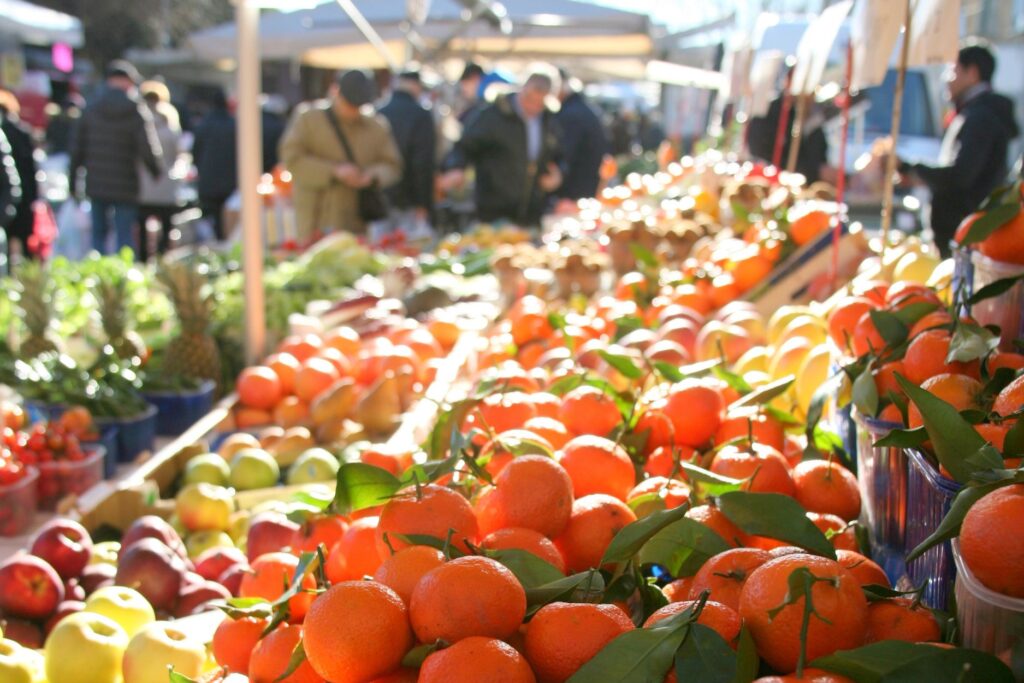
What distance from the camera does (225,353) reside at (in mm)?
4684

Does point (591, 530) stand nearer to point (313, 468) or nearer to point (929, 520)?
point (929, 520)

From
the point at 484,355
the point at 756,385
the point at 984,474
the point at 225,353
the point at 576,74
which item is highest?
the point at 576,74

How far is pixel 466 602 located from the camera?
107cm

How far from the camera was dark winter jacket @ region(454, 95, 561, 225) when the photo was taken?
813 centimetres

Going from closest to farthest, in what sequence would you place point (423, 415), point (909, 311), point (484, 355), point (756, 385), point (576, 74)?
point (909, 311)
point (756, 385)
point (423, 415)
point (484, 355)
point (576, 74)

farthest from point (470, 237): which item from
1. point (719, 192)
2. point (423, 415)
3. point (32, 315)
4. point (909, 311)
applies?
point (909, 311)

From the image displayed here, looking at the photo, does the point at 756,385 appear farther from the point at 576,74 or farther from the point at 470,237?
the point at 576,74

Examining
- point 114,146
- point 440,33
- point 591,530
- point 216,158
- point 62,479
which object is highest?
point 440,33

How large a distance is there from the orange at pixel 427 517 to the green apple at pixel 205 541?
139 centimetres

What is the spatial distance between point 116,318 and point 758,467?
3.50 metres

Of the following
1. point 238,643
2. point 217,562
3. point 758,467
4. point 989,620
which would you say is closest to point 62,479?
point 217,562

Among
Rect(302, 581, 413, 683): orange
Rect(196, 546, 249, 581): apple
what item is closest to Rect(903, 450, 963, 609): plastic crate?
Rect(302, 581, 413, 683): orange

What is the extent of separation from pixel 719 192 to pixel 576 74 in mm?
11828

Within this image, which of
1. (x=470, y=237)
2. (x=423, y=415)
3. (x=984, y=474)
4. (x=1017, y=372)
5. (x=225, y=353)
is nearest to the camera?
(x=984, y=474)
